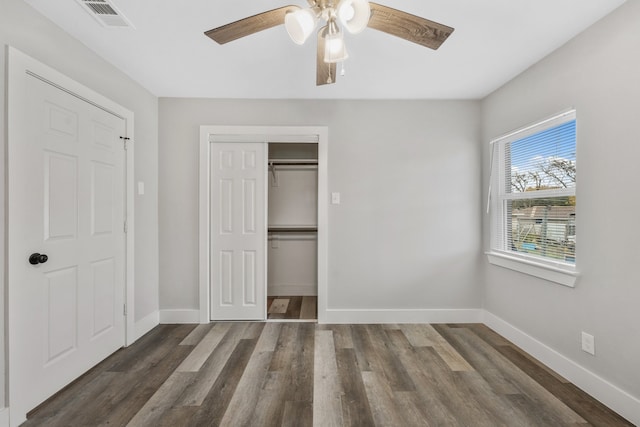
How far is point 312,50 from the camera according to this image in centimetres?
237

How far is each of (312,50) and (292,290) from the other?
10.8 ft

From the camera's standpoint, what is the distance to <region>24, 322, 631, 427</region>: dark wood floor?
1.84 metres

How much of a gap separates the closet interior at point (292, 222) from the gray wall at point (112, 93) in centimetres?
165

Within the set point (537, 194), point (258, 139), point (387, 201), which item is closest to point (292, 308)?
point (387, 201)

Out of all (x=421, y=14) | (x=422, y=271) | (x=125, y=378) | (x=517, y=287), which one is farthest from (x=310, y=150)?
(x=125, y=378)

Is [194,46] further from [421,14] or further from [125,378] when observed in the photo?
[125,378]

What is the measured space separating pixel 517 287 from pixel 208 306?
310 cm

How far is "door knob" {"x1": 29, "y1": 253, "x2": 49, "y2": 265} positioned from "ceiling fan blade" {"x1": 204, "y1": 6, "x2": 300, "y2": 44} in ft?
5.47

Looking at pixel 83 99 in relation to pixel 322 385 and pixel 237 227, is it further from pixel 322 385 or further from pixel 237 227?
pixel 322 385

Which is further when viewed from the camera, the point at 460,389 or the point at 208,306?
the point at 208,306

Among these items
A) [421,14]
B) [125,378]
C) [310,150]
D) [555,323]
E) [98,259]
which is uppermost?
[421,14]

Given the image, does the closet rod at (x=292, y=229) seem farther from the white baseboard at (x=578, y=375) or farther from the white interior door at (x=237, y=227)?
the white baseboard at (x=578, y=375)

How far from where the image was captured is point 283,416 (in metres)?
1.85

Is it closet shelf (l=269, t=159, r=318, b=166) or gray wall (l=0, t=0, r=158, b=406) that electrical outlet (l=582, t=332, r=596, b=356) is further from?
gray wall (l=0, t=0, r=158, b=406)
